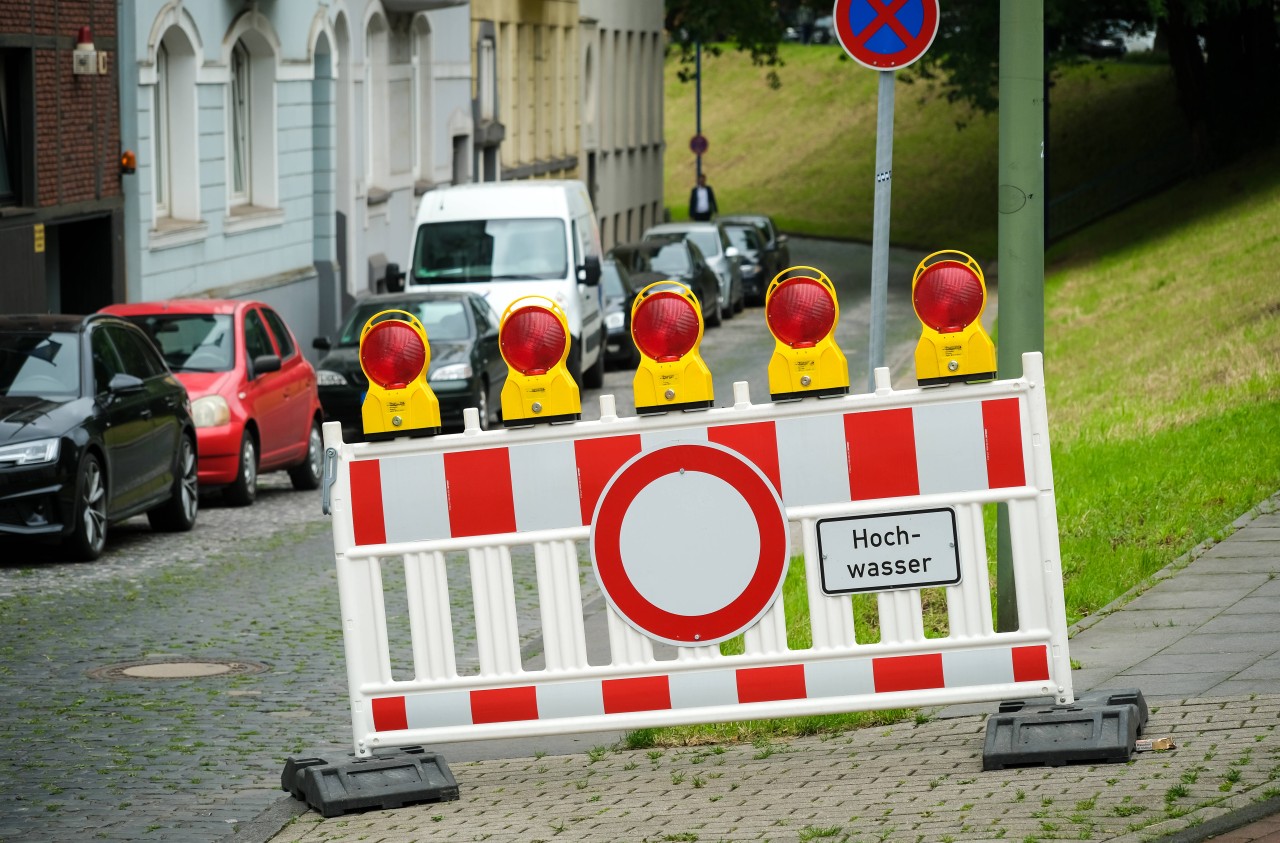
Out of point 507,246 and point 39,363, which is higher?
point 507,246

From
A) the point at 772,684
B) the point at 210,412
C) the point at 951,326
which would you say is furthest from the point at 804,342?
the point at 210,412

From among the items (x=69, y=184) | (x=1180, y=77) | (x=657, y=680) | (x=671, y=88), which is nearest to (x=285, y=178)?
(x=69, y=184)

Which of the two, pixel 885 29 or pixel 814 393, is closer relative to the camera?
pixel 814 393

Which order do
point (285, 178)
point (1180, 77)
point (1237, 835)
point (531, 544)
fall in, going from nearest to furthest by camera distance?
point (1237, 835) < point (531, 544) < point (285, 178) < point (1180, 77)

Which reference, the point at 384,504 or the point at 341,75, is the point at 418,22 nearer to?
the point at 341,75

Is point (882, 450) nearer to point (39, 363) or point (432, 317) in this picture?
point (39, 363)

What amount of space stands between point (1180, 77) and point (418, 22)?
17.0m

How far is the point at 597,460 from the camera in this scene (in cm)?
624

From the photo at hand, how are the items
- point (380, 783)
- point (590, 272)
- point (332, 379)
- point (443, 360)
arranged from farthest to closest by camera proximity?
point (590, 272) → point (332, 379) → point (443, 360) → point (380, 783)

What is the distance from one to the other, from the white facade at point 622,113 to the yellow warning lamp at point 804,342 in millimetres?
46658

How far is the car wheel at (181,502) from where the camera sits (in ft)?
50.0

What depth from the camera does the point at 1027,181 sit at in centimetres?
796

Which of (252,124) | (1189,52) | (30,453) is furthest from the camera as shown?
(1189,52)

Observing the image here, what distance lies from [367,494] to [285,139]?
24.8 m
